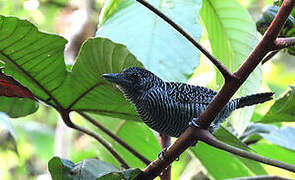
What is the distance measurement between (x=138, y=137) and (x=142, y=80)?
1.72 ft

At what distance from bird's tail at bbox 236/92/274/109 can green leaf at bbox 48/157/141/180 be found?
36 centimetres

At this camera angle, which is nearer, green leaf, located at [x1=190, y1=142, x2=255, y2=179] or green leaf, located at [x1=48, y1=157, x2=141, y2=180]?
green leaf, located at [x1=48, y1=157, x2=141, y2=180]

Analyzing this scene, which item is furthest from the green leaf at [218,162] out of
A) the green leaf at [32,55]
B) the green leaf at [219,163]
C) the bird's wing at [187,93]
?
the green leaf at [32,55]

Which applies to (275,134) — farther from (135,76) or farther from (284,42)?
(284,42)

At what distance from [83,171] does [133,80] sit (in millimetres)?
274

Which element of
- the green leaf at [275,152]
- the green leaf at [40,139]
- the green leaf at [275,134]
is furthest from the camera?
the green leaf at [40,139]

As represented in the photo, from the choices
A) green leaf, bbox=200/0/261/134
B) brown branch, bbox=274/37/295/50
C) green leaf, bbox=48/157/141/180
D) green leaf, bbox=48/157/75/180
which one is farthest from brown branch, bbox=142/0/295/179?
green leaf, bbox=200/0/261/134

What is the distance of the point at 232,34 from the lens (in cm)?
142

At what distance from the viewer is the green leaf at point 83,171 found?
1072 millimetres

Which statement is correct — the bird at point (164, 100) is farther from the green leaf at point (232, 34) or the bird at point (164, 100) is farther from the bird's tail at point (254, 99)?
the green leaf at point (232, 34)

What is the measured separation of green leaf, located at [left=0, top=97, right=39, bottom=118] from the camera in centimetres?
137

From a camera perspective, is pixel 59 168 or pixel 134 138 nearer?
pixel 59 168

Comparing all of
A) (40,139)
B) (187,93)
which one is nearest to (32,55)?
(187,93)

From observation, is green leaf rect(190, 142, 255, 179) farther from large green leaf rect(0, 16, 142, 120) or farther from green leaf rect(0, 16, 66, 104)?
green leaf rect(0, 16, 66, 104)
